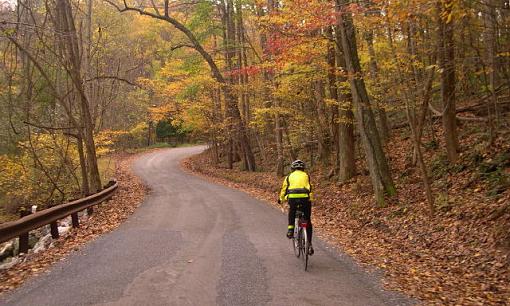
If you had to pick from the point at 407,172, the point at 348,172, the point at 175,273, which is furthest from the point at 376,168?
the point at 175,273

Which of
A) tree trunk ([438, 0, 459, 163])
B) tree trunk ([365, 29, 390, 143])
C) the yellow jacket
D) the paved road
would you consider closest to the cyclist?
the yellow jacket

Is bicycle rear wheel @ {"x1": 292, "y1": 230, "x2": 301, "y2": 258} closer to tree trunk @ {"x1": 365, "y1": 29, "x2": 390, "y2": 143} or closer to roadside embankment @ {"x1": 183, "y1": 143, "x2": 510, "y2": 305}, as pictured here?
roadside embankment @ {"x1": 183, "y1": 143, "x2": 510, "y2": 305}

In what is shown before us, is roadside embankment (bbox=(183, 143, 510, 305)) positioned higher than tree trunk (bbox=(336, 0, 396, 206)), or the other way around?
tree trunk (bbox=(336, 0, 396, 206))

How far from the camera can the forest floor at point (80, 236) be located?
746cm

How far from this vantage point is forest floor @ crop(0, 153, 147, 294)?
294 inches

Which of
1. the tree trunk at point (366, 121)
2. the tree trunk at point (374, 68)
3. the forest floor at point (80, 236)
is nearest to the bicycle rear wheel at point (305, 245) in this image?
the forest floor at point (80, 236)

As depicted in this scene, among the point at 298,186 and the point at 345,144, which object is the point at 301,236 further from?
the point at 345,144

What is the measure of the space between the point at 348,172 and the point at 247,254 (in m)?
9.82

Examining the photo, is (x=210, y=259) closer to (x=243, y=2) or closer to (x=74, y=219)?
(x=74, y=219)

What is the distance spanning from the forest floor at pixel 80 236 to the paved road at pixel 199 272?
1.11 feet

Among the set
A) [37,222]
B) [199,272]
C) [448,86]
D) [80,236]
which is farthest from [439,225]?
[37,222]

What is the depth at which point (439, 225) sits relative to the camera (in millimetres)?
9953

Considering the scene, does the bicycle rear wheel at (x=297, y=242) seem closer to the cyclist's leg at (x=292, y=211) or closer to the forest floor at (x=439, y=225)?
the cyclist's leg at (x=292, y=211)

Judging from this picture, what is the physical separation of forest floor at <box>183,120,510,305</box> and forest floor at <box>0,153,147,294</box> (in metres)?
5.57
